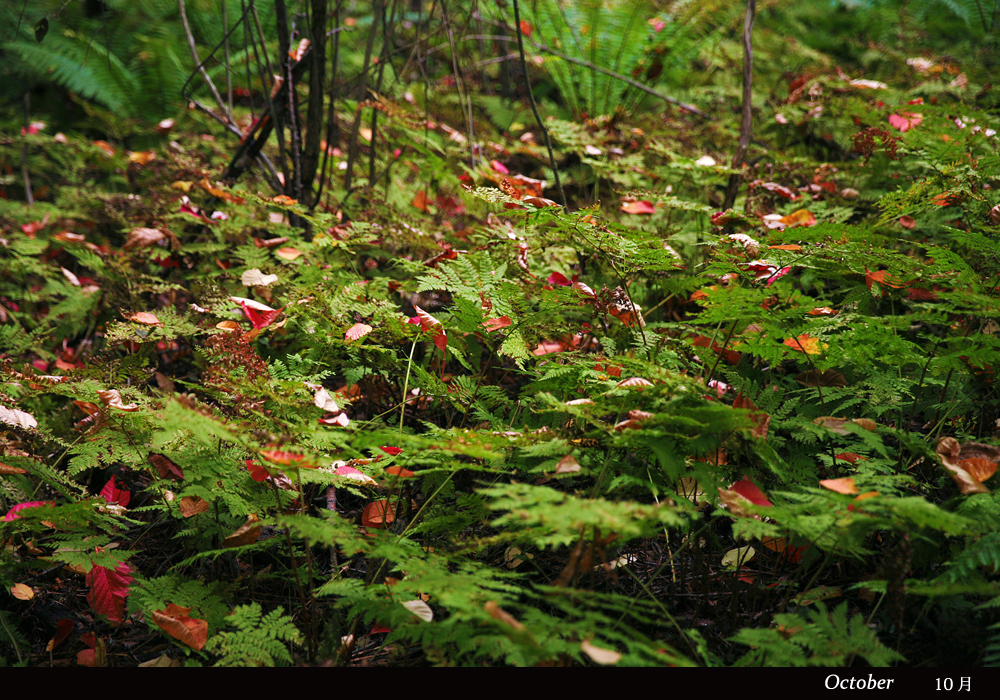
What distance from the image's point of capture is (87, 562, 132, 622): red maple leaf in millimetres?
1431

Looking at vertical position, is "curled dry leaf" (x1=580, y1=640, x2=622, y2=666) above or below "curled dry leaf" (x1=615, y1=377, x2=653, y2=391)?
below

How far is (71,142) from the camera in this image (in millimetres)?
3521

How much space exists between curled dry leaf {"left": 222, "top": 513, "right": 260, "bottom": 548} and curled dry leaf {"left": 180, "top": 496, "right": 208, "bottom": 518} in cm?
12

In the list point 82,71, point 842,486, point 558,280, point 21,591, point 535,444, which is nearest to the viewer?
point 842,486

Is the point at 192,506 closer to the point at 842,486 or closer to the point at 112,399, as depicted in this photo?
the point at 112,399

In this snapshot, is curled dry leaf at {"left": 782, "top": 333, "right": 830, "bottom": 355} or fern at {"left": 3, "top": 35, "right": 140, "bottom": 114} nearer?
curled dry leaf at {"left": 782, "top": 333, "right": 830, "bottom": 355}

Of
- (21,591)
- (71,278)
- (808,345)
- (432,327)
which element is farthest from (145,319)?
(808,345)

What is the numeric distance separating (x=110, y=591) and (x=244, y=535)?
0.32 meters

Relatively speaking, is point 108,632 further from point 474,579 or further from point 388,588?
point 474,579

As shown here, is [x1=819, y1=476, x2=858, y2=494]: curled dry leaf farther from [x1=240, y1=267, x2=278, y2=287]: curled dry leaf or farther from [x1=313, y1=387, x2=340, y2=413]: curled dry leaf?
[x1=240, y1=267, x2=278, y2=287]: curled dry leaf

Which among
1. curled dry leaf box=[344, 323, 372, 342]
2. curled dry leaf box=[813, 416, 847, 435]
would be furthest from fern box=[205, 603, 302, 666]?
curled dry leaf box=[813, 416, 847, 435]

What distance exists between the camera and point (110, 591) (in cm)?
144

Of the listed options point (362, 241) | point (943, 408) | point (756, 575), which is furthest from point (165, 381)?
point (943, 408)

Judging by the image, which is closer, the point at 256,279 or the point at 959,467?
the point at 959,467
